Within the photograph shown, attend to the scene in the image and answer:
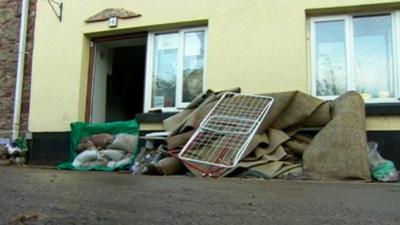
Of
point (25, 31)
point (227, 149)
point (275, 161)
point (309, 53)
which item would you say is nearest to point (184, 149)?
point (227, 149)

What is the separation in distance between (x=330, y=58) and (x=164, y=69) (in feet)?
7.58

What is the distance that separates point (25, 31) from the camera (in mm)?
7824

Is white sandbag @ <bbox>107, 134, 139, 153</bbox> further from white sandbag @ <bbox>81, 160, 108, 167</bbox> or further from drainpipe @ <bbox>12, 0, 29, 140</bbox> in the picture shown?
drainpipe @ <bbox>12, 0, 29, 140</bbox>

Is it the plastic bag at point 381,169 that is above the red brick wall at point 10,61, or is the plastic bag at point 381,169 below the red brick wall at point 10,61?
below

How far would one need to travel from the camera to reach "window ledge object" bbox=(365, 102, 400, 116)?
581cm

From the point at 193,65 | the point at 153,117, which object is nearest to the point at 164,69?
the point at 193,65

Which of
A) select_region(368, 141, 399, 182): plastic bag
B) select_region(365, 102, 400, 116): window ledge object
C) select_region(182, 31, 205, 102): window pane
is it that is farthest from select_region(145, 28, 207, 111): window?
select_region(368, 141, 399, 182): plastic bag

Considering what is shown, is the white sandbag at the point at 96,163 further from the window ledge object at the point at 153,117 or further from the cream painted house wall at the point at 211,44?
the cream painted house wall at the point at 211,44

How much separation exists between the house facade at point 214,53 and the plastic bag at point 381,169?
50cm

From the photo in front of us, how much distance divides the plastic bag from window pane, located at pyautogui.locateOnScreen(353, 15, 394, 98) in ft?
3.48

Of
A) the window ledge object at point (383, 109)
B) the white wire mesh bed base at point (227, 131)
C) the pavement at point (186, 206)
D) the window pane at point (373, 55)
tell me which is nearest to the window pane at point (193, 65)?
the white wire mesh bed base at point (227, 131)

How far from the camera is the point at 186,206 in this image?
8.33 feet

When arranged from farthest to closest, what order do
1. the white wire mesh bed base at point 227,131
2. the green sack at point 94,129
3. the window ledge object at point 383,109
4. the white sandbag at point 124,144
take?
the green sack at point 94,129
the white sandbag at point 124,144
the window ledge object at point 383,109
the white wire mesh bed base at point 227,131

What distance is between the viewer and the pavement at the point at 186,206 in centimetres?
215
